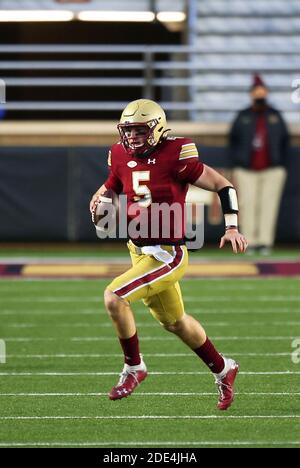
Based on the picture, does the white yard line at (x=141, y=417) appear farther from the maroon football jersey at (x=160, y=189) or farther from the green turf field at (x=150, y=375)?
the maroon football jersey at (x=160, y=189)

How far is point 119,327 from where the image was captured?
6359 millimetres

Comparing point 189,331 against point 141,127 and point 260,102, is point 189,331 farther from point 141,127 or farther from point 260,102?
point 260,102

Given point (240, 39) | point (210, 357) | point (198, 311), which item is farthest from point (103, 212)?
point (240, 39)

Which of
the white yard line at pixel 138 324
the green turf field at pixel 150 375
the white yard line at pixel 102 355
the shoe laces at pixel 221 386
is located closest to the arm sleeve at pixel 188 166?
the shoe laces at pixel 221 386

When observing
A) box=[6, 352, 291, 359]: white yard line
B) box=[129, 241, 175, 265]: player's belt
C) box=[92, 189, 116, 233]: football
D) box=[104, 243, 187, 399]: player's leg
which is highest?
box=[92, 189, 116, 233]: football

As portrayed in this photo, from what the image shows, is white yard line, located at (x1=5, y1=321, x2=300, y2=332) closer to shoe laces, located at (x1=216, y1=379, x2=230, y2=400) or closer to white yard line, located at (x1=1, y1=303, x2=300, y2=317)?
white yard line, located at (x1=1, y1=303, x2=300, y2=317)

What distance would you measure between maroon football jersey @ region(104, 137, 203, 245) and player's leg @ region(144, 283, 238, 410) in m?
0.28

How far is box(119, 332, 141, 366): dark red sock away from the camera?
6.44 metres

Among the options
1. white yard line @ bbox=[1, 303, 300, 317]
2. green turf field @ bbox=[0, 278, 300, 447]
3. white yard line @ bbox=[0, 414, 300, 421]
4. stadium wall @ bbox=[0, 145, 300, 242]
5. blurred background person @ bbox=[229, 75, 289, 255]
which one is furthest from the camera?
stadium wall @ bbox=[0, 145, 300, 242]

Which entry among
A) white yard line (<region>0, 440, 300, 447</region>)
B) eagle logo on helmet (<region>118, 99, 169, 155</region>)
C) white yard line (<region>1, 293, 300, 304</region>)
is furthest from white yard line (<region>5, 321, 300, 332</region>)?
white yard line (<region>0, 440, 300, 447</region>)

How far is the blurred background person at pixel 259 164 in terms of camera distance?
14.5 meters

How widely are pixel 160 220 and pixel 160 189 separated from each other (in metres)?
0.15
